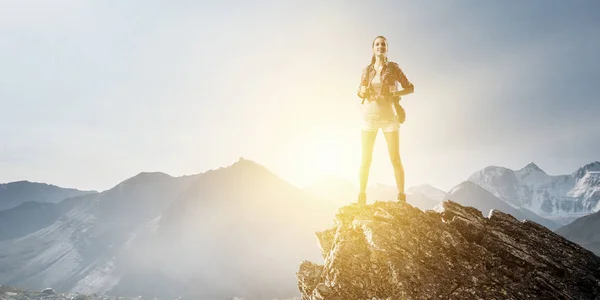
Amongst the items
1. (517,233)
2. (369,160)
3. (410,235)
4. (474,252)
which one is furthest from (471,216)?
(369,160)

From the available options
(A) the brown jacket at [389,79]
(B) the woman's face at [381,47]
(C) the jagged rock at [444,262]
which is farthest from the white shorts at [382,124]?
(C) the jagged rock at [444,262]

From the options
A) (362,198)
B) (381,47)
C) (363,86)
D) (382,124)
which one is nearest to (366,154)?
(382,124)

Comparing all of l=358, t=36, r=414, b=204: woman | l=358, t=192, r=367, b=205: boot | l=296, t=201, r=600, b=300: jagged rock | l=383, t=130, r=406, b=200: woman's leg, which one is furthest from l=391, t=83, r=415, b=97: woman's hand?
l=296, t=201, r=600, b=300: jagged rock

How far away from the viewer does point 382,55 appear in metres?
11.8

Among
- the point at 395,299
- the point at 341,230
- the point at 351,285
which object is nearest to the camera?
the point at 395,299

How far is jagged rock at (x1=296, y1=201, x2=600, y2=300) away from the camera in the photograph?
28.9ft

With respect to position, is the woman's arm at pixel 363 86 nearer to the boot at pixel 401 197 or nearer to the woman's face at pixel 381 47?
the woman's face at pixel 381 47

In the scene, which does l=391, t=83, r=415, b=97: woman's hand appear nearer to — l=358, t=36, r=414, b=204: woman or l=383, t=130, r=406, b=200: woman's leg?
l=358, t=36, r=414, b=204: woman

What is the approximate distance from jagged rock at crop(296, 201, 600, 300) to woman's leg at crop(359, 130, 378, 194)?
1.19 meters

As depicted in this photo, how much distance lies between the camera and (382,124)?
11.8 meters

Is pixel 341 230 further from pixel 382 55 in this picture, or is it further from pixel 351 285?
pixel 382 55

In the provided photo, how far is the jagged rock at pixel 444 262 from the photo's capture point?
8.82 m

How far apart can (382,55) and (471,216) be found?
23.5 feet

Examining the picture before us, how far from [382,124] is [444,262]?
5200mm
